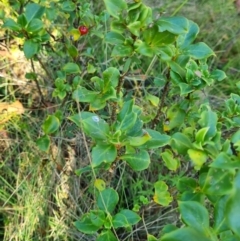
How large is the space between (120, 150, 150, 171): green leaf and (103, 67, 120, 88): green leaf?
0.62 ft

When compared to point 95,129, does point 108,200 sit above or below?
below

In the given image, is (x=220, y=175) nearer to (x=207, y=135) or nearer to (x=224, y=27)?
(x=207, y=135)

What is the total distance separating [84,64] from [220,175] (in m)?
0.95

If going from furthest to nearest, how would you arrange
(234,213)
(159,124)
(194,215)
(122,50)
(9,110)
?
(9,110), (159,124), (122,50), (194,215), (234,213)

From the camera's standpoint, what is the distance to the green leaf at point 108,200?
1.14 m

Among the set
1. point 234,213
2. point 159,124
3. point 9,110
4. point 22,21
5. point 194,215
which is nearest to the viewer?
point 234,213

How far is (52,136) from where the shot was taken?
1.59 m

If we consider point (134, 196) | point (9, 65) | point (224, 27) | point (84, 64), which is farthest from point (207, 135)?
point (224, 27)

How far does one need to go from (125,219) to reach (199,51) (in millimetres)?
442

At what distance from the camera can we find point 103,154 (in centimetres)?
100

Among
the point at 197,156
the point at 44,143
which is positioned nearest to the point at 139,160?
the point at 197,156

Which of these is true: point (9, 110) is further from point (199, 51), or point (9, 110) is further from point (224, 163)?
point (224, 163)

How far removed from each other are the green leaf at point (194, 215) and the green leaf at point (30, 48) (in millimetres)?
641

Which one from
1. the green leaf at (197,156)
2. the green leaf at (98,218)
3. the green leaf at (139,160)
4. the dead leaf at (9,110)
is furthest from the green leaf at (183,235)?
the dead leaf at (9,110)
